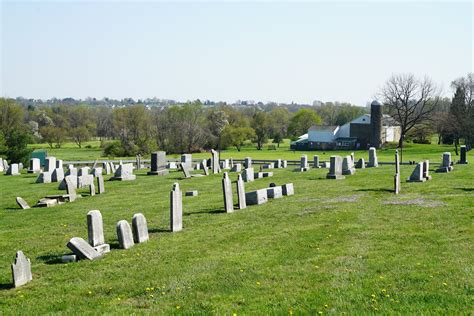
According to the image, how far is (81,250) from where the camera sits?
43.2 ft

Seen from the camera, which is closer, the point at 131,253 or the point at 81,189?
the point at 131,253

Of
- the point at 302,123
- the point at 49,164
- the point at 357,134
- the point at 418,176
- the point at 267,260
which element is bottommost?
the point at 267,260

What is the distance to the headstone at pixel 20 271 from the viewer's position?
1116cm

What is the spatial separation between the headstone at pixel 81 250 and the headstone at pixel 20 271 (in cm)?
161

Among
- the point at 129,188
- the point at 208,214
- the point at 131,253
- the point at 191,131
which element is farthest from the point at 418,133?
the point at 131,253

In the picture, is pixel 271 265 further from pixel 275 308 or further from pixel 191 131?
pixel 191 131

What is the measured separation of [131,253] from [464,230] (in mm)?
8574

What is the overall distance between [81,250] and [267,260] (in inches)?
172

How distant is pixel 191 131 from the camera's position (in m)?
88.3

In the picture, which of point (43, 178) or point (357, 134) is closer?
point (43, 178)

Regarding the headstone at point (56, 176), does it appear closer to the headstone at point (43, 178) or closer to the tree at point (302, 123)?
the headstone at point (43, 178)

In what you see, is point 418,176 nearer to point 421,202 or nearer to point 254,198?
point 421,202

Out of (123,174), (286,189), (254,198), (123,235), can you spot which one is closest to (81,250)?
(123,235)

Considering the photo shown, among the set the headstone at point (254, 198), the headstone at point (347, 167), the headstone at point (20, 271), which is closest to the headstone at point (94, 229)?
the headstone at point (20, 271)
